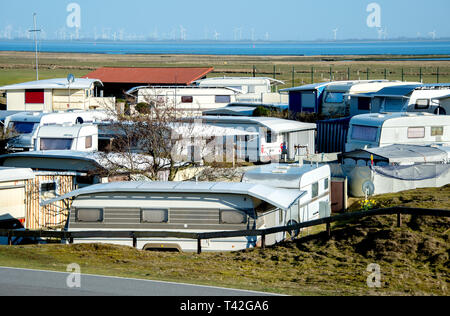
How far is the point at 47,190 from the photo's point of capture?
63.1ft

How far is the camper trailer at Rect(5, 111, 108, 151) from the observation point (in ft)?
97.0

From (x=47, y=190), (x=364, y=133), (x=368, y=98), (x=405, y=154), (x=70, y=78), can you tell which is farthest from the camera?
(x=70, y=78)

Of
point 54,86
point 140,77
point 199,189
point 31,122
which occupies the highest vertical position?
point 140,77

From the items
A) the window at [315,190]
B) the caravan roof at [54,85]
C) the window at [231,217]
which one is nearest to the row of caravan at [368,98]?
the caravan roof at [54,85]

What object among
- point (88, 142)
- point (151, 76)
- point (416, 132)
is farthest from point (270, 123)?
point (151, 76)

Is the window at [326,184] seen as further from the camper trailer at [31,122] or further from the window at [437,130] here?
the camper trailer at [31,122]

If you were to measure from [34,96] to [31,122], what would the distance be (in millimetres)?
13066

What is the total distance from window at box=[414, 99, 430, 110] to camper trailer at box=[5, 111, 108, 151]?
52.3 feet

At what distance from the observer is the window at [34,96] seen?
4378cm

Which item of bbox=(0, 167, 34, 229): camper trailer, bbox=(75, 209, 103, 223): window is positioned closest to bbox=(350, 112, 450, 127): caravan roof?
bbox=(0, 167, 34, 229): camper trailer

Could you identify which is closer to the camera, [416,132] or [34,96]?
[416,132]

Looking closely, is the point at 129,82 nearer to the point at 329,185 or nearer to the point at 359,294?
the point at 329,185

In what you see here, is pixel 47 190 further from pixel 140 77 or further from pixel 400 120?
pixel 140 77

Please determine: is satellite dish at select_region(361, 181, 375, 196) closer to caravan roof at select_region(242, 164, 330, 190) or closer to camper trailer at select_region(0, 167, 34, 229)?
caravan roof at select_region(242, 164, 330, 190)
